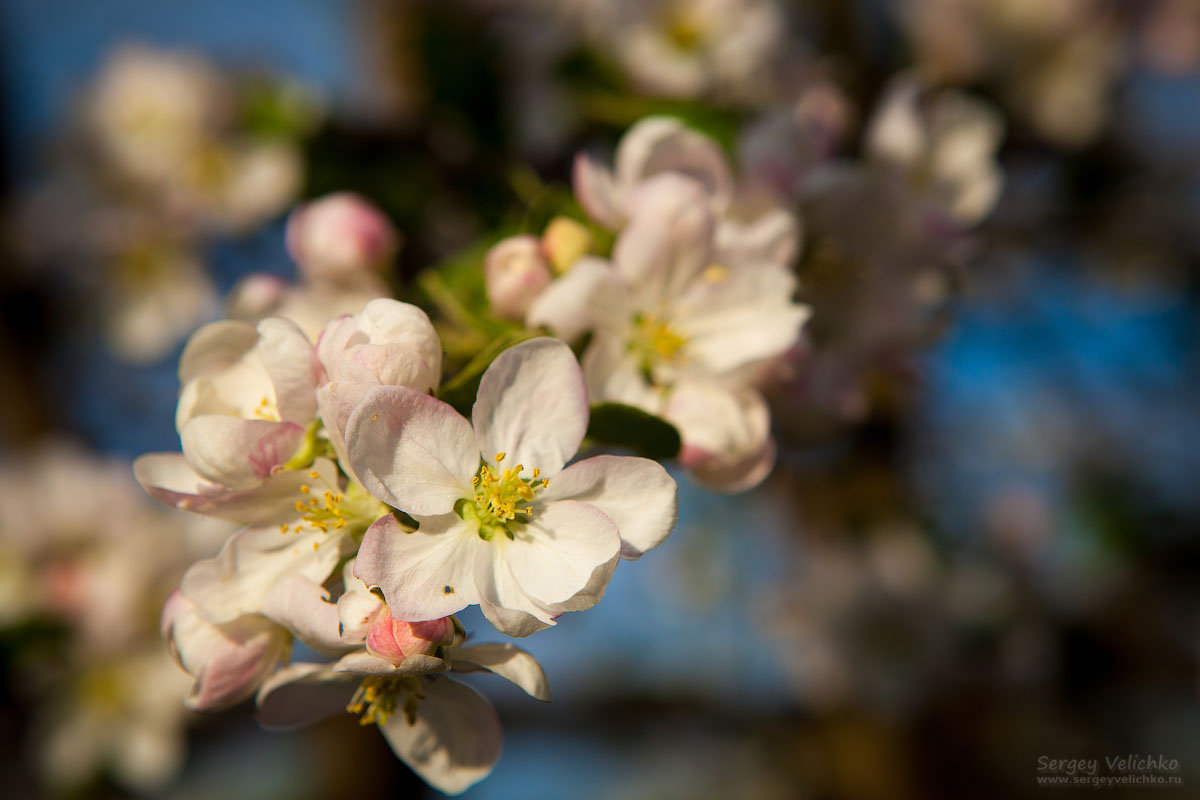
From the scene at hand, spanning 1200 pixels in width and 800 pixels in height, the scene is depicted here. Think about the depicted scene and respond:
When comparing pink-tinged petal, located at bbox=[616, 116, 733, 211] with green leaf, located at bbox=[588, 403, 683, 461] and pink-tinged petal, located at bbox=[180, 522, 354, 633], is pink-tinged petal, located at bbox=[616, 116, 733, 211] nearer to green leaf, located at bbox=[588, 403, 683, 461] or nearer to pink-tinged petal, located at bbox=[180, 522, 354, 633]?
green leaf, located at bbox=[588, 403, 683, 461]

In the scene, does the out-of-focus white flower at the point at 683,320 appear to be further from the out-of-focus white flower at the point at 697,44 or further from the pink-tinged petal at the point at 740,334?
the out-of-focus white flower at the point at 697,44

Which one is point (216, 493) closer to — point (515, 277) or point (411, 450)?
point (411, 450)

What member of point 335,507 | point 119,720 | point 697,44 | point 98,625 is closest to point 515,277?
point 335,507

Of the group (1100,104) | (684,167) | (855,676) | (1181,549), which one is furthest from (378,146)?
(1181,549)

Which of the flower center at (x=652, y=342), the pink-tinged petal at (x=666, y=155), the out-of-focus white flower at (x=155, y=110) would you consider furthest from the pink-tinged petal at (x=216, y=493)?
the out-of-focus white flower at (x=155, y=110)

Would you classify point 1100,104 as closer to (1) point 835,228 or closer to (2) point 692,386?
(1) point 835,228
